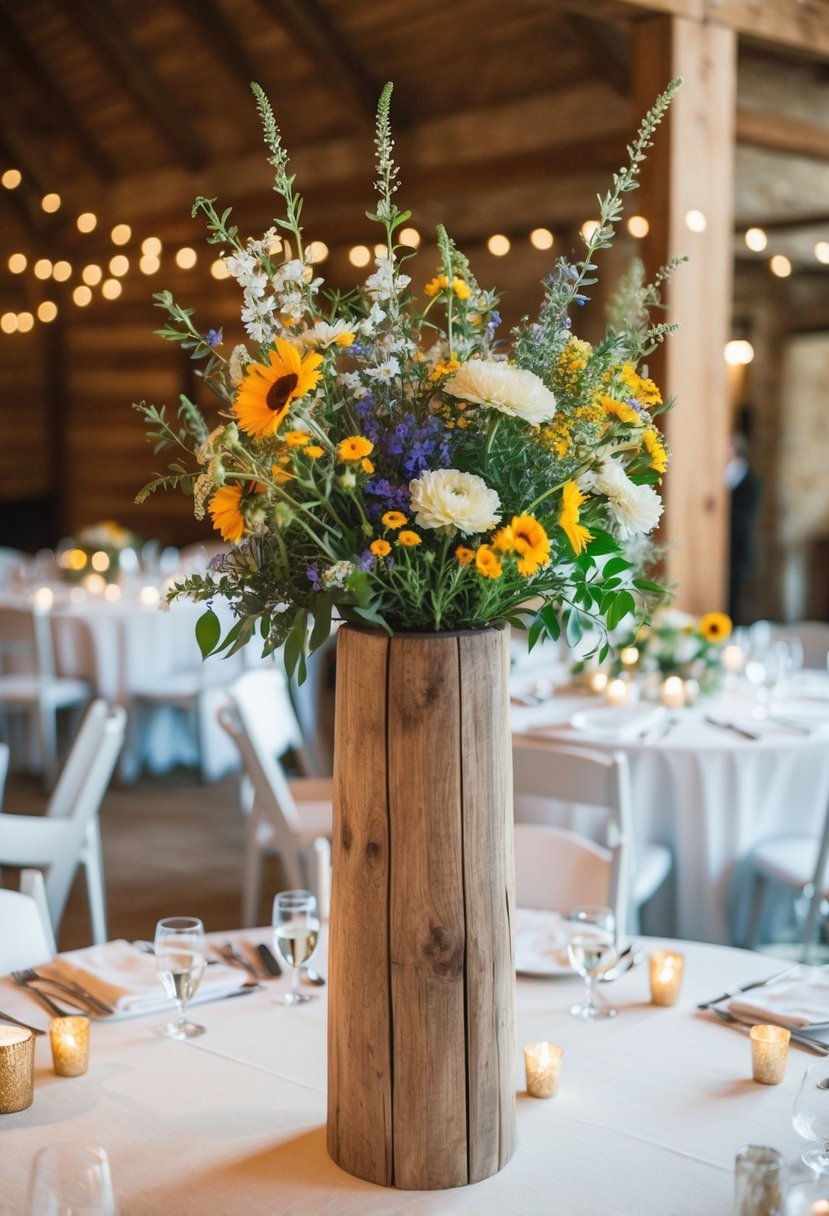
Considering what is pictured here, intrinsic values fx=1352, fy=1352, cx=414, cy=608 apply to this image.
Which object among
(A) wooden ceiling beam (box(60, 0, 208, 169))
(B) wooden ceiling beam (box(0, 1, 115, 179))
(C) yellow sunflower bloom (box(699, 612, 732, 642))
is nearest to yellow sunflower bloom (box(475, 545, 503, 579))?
(C) yellow sunflower bloom (box(699, 612, 732, 642))

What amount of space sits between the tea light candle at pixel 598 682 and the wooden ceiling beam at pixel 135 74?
731 cm

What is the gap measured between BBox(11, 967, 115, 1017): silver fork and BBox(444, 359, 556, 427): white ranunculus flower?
3.47 feet

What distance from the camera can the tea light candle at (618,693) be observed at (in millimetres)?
4160

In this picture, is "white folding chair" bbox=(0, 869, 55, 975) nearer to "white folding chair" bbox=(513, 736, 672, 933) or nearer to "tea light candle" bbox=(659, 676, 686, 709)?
"white folding chair" bbox=(513, 736, 672, 933)

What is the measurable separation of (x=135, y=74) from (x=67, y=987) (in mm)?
9289

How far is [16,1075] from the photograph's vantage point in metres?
1.58

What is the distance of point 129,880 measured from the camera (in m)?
4.98

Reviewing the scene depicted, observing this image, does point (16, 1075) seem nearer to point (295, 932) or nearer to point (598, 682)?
point (295, 932)

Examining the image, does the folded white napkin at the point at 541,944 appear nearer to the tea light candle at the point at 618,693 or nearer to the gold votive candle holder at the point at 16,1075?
the gold votive candle holder at the point at 16,1075

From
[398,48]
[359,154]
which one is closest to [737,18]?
[398,48]

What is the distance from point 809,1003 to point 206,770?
15.7ft

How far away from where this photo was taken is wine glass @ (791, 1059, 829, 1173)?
142cm

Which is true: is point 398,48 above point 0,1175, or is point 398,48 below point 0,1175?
above

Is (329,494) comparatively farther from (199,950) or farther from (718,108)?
(718,108)
